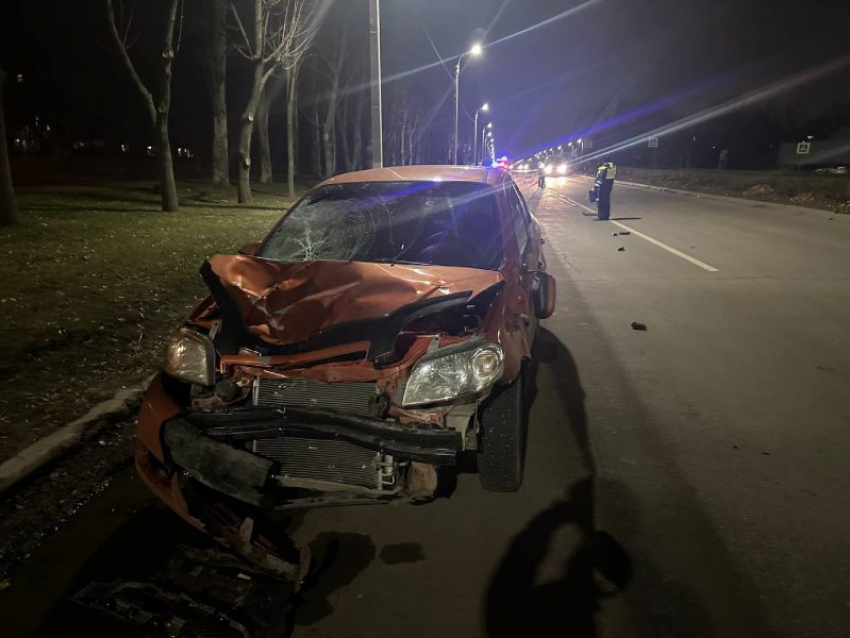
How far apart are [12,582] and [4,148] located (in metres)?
11.0

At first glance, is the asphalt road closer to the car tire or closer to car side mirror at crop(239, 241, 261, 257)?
Result: the car tire

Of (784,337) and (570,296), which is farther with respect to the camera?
(570,296)

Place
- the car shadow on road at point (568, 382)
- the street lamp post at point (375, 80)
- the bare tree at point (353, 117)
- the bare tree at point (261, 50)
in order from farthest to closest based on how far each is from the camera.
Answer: the bare tree at point (353, 117) < the bare tree at point (261, 50) < the street lamp post at point (375, 80) < the car shadow on road at point (568, 382)

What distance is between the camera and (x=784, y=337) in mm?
6547

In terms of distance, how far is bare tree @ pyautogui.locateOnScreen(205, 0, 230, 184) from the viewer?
22203 millimetres

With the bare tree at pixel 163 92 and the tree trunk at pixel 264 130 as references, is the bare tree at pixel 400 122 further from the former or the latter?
the bare tree at pixel 163 92

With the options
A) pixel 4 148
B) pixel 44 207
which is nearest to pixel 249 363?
pixel 4 148

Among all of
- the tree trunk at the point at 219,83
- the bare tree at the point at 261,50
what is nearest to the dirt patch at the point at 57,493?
the bare tree at the point at 261,50

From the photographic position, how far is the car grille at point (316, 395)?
300cm

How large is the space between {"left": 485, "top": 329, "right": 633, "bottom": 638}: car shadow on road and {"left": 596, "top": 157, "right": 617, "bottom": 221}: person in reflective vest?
15808 mm

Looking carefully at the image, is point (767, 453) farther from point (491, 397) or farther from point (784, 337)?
point (784, 337)

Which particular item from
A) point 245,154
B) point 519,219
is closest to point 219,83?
point 245,154

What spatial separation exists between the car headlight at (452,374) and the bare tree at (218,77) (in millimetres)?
22013

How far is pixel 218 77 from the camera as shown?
25.0 metres
